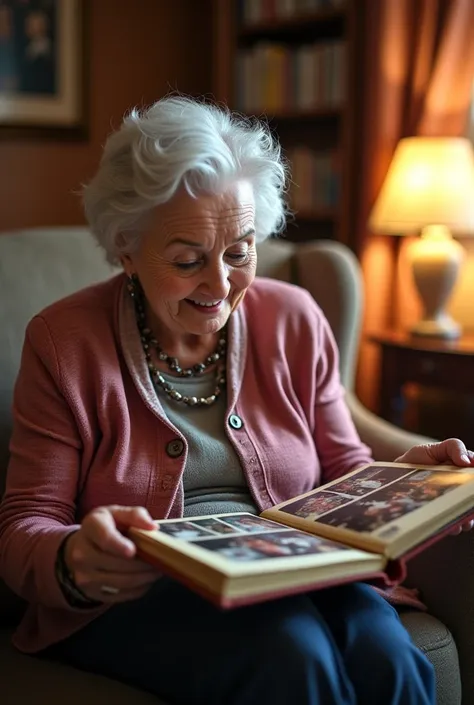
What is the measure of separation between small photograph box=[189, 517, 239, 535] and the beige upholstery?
0.84ft

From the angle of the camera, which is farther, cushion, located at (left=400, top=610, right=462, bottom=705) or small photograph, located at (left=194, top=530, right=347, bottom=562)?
cushion, located at (left=400, top=610, right=462, bottom=705)

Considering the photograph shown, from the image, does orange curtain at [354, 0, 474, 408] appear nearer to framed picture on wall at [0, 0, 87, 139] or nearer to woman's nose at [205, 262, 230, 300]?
framed picture on wall at [0, 0, 87, 139]

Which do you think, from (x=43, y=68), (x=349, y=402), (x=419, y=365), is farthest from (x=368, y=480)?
(x=43, y=68)

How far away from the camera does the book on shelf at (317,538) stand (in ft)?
3.27

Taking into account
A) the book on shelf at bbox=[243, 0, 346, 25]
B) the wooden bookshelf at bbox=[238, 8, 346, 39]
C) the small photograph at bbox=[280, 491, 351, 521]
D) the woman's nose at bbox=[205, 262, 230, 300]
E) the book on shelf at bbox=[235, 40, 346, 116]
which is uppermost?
the book on shelf at bbox=[243, 0, 346, 25]

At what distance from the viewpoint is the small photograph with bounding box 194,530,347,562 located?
104cm

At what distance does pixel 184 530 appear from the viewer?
1.13 meters

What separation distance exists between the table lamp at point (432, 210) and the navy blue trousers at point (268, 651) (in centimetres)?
151

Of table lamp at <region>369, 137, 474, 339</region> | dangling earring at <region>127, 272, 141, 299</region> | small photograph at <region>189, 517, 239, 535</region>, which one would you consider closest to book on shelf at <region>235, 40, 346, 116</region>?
table lamp at <region>369, 137, 474, 339</region>

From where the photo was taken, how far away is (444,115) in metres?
2.76

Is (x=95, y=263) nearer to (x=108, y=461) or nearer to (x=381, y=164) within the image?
(x=108, y=461)

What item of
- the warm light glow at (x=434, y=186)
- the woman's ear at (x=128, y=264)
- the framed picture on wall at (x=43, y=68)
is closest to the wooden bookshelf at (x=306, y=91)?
the warm light glow at (x=434, y=186)

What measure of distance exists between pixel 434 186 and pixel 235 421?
4.50 ft

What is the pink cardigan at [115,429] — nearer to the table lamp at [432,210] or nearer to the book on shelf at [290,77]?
the table lamp at [432,210]
